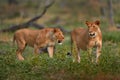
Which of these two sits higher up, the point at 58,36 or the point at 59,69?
the point at 58,36

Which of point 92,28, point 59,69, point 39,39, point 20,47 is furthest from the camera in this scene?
point 20,47

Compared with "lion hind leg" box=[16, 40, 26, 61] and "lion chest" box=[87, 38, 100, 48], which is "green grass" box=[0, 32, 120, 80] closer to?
"lion chest" box=[87, 38, 100, 48]

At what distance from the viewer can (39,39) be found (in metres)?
15.8

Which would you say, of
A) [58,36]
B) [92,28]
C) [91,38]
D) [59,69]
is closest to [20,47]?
[58,36]

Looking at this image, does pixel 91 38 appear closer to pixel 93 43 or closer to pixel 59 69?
pixel 93 43

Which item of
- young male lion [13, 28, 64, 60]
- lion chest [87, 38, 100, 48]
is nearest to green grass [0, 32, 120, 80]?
lion chest [87, 38, 100, 48]

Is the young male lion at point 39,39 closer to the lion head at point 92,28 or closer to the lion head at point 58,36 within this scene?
the lion head at point 58,36

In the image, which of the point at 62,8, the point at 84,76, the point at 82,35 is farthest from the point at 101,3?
the point at 84,76

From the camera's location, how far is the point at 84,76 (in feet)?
39.8

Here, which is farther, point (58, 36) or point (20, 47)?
point (20, 47)

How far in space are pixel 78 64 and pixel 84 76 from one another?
0.66m

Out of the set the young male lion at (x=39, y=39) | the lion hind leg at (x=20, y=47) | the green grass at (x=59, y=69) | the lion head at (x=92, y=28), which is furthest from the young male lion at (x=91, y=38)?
the lion hind leg at (x=20, y=47)

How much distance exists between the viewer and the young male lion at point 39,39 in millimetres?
15312

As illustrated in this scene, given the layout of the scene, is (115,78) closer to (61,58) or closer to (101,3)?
(61,58)
